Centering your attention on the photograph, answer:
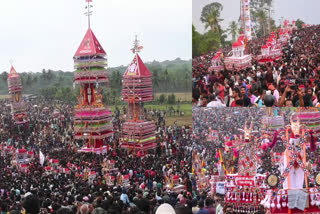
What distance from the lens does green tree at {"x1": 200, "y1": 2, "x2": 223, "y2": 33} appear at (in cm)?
940

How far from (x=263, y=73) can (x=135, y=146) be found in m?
10.4

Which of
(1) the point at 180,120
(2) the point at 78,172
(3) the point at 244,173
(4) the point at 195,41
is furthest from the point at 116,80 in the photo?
(3) the point at 244,173

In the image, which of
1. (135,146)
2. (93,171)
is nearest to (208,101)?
(93,171)

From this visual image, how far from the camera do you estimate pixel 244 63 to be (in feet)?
31.0

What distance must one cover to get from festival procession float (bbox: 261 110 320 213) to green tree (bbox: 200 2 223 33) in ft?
8.51

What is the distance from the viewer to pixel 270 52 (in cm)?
933

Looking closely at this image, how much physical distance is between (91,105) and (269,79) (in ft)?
37.0

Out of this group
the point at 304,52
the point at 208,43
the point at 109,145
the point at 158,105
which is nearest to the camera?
the point at 304,52

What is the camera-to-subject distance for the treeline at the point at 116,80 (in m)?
28.5

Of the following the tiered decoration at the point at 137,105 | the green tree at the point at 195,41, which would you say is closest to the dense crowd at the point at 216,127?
the green tree at the point at 195,41

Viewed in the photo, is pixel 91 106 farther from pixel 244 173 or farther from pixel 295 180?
pixel 295 180

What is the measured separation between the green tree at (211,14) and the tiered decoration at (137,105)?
9.36 m

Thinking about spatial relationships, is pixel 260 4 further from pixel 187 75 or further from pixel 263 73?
pixel 187 75

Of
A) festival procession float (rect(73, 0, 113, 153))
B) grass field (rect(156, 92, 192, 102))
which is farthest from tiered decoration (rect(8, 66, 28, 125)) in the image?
grass field (rect(156, 92, 192, 102))
